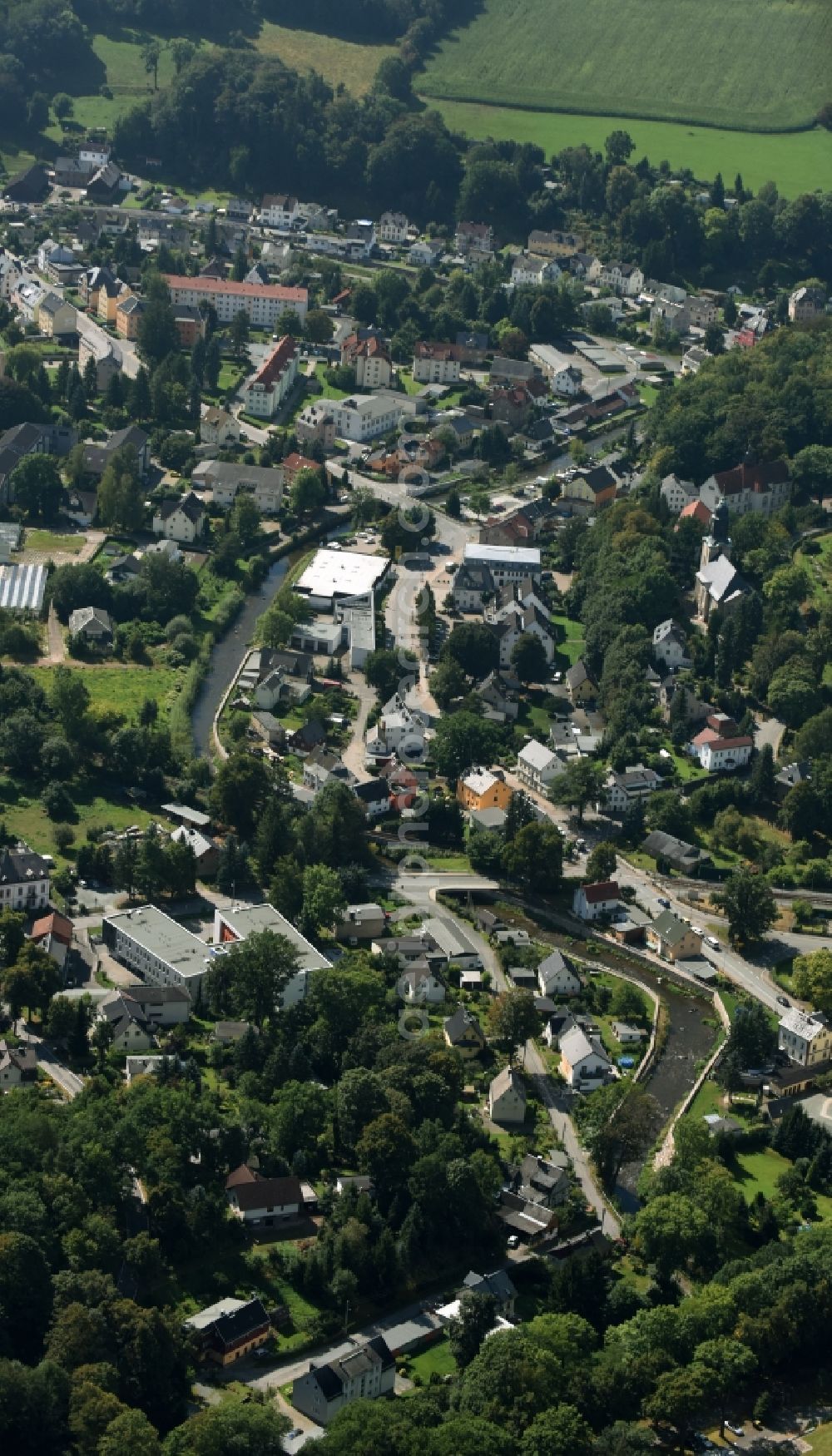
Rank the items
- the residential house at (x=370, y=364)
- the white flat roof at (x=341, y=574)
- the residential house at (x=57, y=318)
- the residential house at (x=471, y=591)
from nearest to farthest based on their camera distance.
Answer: the white flat roof at (x=341, y=574)
the residential house at (x=471, y=591)
the residential house at (x=370, y=364)
the residential house at (x=57, y=318)

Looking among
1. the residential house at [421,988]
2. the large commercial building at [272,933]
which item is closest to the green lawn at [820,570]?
the residential house at [421,988]

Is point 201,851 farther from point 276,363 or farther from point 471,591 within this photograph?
point 276,363

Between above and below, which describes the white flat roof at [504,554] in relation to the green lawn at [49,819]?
above

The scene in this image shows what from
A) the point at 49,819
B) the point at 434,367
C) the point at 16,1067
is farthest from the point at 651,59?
the point at 16,1067

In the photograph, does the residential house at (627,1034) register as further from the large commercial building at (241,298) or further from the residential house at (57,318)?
the large commercial building at (241,298)

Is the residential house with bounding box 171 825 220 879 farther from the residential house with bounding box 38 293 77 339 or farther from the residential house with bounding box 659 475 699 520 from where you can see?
the residential house with bounding box 38 293 77 339

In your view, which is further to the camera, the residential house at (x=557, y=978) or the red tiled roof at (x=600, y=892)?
the red tiled roof at (x=600, y=892)
